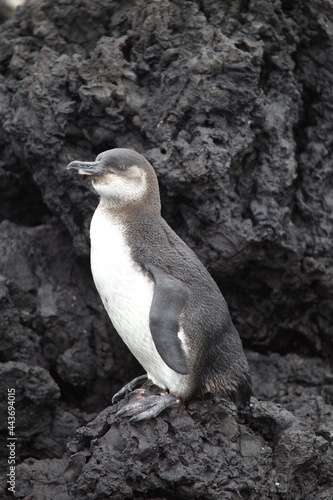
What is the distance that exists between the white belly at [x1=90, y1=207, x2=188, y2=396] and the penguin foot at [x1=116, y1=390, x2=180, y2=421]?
0.09 m

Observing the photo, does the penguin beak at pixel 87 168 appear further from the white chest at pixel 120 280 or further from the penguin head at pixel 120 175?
the white chest at pixel 120 280

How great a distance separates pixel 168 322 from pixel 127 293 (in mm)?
367

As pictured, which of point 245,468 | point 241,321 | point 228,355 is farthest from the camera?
point 241,321

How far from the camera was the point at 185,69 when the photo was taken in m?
5.25

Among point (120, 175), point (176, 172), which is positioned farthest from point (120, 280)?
point (176, 172)

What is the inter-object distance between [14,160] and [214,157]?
1964 mm

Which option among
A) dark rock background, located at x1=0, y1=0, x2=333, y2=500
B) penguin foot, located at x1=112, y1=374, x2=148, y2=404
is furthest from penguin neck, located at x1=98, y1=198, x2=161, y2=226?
penguin foot, located at x1=112, y1=374, x2=148, y2=404

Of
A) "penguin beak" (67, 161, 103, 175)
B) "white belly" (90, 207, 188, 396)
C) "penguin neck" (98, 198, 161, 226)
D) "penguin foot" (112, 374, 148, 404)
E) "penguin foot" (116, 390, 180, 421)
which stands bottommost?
"penguin foot" (112, 374, 148, 404)

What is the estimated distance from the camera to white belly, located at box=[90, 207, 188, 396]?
4285mm

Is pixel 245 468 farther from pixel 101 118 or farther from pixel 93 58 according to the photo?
pixel 93 58

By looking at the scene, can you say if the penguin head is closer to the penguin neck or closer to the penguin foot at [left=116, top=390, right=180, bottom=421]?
the penguin neck

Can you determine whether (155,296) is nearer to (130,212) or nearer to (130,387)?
(130,212)

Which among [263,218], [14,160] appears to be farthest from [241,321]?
[14,160]

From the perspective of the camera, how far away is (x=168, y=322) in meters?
4.12
